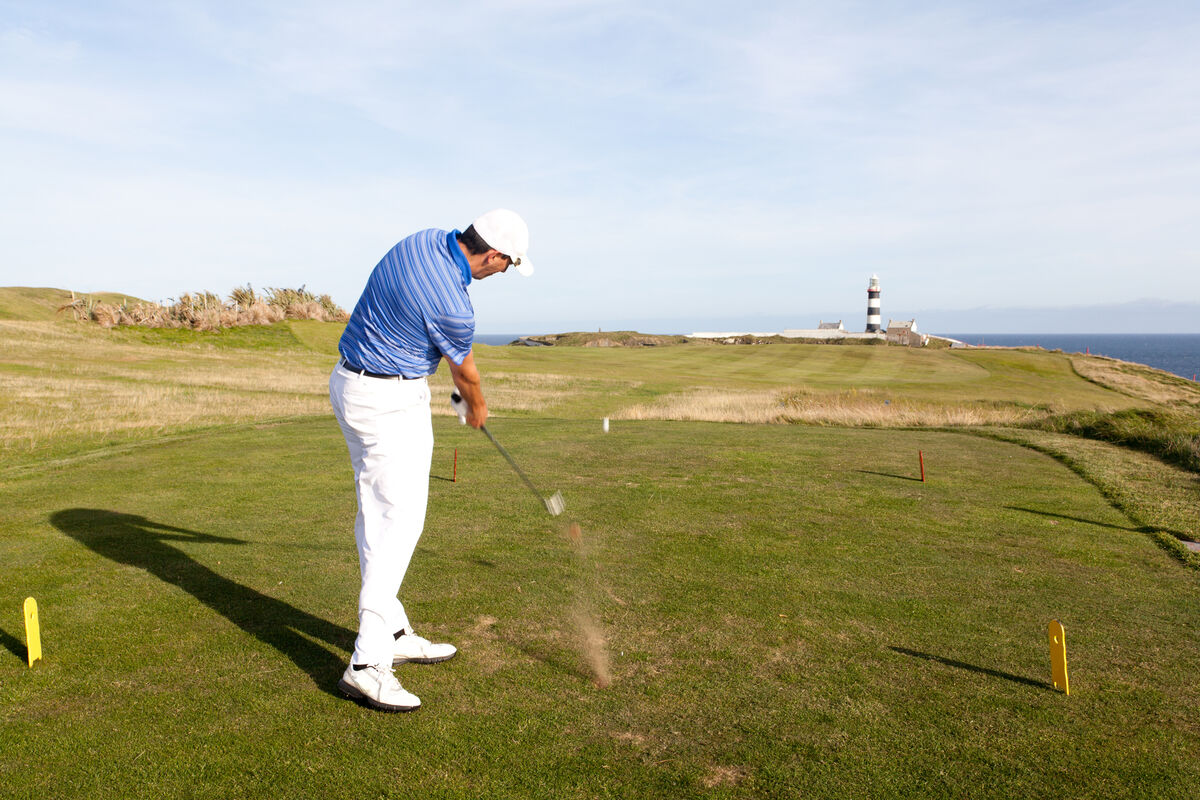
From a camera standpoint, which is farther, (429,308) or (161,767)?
(429,308)

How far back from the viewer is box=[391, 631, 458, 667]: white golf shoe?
192 inches

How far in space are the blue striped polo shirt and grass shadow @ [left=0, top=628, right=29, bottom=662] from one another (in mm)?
2818

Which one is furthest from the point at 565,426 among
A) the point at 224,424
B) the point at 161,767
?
the point at 161,767

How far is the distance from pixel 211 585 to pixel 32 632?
1.56 meters

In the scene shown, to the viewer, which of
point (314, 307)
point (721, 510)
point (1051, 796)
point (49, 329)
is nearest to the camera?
point (1051, 796)

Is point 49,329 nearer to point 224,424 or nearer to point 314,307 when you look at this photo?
point 314,307

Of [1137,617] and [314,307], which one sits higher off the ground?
[314,307]

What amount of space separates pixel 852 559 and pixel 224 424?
15.6m

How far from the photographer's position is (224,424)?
18203 mm

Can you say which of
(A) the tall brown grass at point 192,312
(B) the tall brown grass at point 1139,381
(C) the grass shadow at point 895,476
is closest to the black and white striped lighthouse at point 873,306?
(B) the tall brown grass at point 1139,381

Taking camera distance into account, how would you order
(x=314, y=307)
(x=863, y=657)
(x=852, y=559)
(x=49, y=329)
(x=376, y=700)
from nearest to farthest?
(x=376, y=700)
(x=863, y=657)
(x=852, y=559)
(x=49, y=329)
(x=314, y=307)

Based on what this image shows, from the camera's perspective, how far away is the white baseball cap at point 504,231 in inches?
182

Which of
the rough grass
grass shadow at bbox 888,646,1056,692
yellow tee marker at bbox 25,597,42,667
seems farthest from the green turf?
the rough grass

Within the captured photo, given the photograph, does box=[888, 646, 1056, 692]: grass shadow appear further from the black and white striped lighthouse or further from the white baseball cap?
the black and white striped lighthouse
